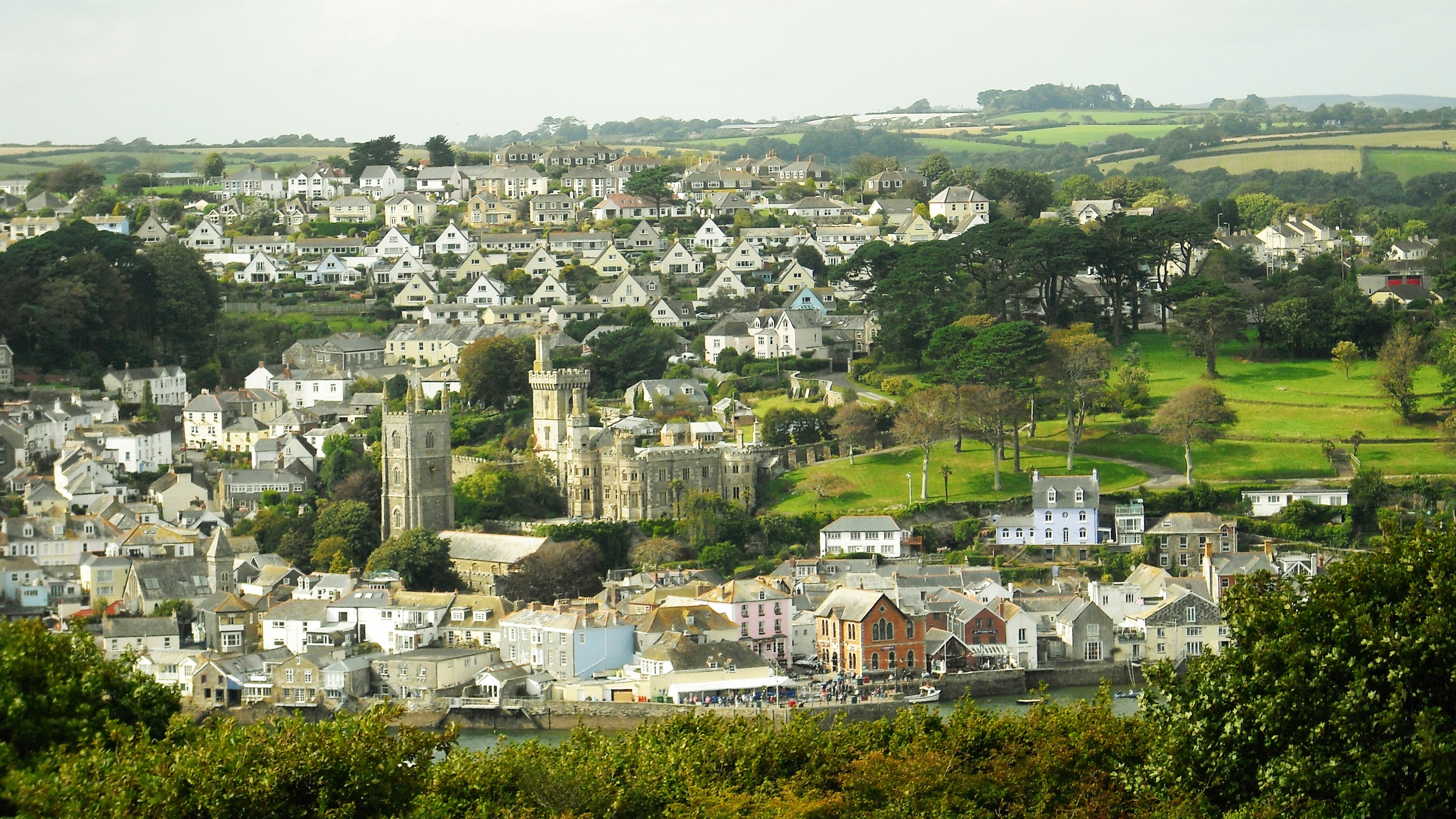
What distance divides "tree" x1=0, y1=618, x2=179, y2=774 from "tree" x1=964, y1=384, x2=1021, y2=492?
33.7 meters

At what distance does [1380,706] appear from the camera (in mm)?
22297

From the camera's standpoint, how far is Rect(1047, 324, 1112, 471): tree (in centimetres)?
6156

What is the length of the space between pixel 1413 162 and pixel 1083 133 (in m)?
46.9

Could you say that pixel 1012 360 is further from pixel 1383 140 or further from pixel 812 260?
pixel 1383 140

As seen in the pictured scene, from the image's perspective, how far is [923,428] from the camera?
59375 mm

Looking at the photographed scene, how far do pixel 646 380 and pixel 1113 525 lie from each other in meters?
17.8

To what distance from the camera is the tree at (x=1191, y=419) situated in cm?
5928

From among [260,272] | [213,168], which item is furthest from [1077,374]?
[213,168]

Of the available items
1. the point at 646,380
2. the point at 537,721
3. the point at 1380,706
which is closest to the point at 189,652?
the point at 537,721

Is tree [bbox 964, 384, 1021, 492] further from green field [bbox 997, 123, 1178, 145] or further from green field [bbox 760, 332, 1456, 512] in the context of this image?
green field [bbox 997, 123, 1178, 145]

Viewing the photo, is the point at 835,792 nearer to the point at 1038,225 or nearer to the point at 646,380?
the point at 646,380

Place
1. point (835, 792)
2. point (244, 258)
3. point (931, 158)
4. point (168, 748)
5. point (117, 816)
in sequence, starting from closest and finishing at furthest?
point (117, 816), point (168, 748), point (835, 792), point (244, 258), point (931, 158)

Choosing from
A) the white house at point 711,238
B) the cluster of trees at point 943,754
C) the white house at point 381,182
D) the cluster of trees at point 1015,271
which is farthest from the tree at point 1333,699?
the white house at point 381,182

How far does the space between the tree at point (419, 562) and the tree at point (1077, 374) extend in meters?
17.6
